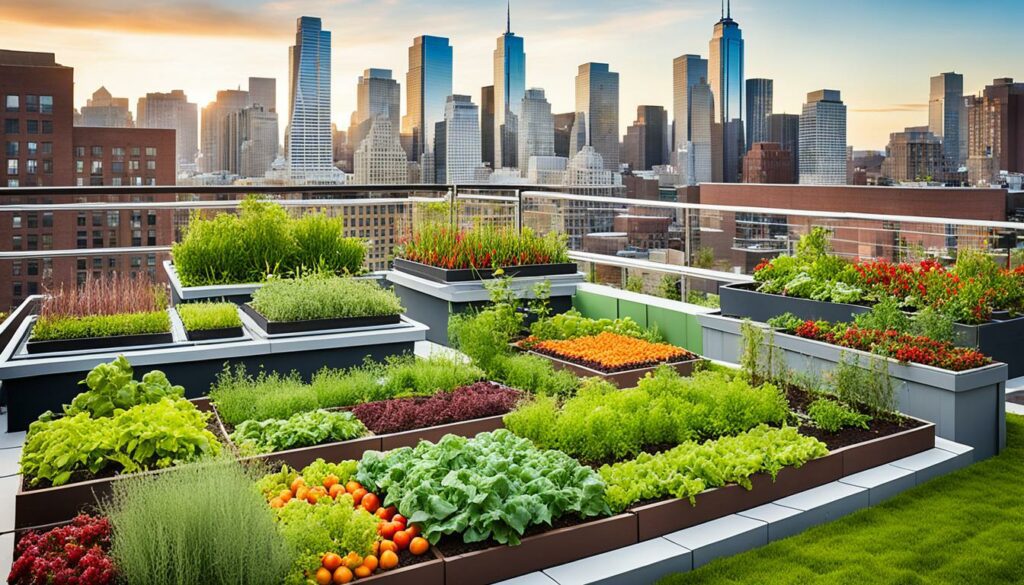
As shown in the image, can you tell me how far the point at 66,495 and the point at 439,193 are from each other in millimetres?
5999

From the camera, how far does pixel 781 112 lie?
37.6m

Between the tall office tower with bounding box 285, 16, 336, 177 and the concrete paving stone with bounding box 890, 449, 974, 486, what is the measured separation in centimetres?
2390

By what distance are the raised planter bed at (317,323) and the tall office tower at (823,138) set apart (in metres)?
31.1

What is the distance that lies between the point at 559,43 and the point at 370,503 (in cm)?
2082

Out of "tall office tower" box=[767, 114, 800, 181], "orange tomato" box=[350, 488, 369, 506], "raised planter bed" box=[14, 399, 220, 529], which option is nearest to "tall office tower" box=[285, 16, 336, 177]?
"tall office tower" box=[767, 114, 800, 181]

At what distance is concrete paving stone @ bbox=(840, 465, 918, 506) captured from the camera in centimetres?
361

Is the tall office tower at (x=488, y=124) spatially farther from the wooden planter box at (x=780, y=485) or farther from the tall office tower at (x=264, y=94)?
the wooden planter box at (x=780, y=485)

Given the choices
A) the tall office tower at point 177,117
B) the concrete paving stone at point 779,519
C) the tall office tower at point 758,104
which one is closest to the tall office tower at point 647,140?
the tall office tower at point 758,104

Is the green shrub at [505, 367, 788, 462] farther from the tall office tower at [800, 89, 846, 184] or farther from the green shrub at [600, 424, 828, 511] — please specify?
the tall office tower at [800, 89, 846, 184]

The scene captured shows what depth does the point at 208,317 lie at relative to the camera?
5.39m

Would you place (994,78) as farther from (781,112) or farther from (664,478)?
(664,478)

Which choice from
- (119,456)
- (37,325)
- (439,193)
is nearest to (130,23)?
(439,193)

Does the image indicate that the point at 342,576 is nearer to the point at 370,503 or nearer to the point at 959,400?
the point at 370,503

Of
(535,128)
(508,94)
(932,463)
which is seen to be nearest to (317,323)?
(932,463)
